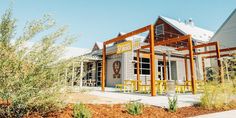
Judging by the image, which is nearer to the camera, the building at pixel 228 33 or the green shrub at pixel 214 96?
the green shrub at pixel 214 96

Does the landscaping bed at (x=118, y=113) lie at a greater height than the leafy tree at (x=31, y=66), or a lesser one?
lesser

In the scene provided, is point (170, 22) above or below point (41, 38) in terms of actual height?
above

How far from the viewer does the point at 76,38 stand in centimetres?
444

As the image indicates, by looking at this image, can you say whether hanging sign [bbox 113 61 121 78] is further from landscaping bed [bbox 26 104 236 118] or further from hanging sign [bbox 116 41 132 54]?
landscaping bed [bbox 26 104 236 118]

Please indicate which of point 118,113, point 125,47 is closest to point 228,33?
point 125,47

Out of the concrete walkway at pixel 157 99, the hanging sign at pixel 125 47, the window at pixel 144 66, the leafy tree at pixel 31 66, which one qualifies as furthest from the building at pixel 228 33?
the leafy tree at pixel 31 66

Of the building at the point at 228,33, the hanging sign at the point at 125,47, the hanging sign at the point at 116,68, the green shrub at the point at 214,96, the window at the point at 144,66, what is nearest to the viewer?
the green shrub at the point at 214,96

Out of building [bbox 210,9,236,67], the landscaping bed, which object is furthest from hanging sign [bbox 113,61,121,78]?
building [bbox 210,9,236,67]

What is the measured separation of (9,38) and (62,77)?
129 cm

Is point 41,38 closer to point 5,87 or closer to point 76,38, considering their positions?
point 76,38

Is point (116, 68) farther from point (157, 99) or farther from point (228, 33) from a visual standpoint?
point (228, 33)

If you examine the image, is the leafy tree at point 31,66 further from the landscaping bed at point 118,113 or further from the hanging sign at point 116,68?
the hanging sign at point 116,68

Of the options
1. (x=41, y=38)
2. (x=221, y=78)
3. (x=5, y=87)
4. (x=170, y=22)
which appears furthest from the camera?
(x=170, y=22)

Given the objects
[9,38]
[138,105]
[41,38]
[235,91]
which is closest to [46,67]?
[41,38]
